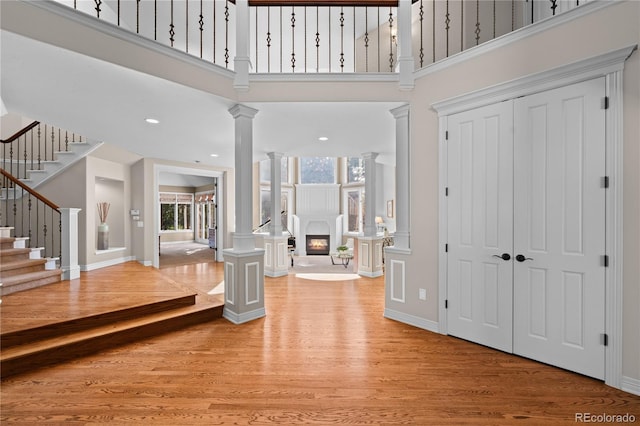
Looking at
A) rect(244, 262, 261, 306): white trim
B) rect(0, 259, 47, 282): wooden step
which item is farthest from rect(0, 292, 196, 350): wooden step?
rect(0, 259, 47, 282): wooden step

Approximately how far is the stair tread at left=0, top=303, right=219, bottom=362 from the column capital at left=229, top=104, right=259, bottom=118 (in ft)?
8.25

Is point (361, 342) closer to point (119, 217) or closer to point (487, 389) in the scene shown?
point (487, 389)

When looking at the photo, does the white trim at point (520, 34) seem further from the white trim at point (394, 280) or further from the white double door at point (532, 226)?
the white trim at point (394, 280)

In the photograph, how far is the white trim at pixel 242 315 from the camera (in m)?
3.57

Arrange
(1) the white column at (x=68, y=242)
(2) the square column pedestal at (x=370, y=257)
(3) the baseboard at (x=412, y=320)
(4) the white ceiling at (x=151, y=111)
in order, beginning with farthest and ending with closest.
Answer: (2) the square column pedestal at (x=370, y=257), (1) the white column at (x=68, y=242), (3) the baseboard at (x=412, y=320), (4) the white ceiling at (x=151, y=111)

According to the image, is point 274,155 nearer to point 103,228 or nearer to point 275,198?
point 275,198

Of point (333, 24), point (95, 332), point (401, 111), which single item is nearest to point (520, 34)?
point (401, 111)

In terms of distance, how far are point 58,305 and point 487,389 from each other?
4.60 m

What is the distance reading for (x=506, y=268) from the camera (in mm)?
2830

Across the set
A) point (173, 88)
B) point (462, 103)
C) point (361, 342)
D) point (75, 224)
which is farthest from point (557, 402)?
point (75, 224)

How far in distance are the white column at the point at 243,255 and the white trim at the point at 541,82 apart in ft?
7.72

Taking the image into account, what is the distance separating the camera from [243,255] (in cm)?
355

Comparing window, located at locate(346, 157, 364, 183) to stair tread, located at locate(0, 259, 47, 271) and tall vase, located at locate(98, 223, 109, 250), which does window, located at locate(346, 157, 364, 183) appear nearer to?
tall vase, located at locate(98, 223, 109, 250)

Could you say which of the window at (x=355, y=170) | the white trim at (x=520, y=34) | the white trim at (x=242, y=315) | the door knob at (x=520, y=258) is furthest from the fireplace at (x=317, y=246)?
the door knob at (x=520, y=258)
